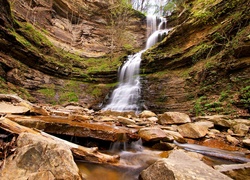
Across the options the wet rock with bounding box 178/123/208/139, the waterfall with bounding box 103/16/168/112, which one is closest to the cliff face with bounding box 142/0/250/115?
the waterfall with bounding box 103/16/168/112

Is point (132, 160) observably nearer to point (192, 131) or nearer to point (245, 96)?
point (192, 131)

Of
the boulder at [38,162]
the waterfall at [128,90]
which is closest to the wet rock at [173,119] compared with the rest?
the boulder at [38,162]

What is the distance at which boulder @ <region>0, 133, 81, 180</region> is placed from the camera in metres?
1.12

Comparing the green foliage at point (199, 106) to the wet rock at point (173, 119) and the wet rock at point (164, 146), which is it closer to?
the wet rock at point (173, 119)

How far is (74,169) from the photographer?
135 centimetres

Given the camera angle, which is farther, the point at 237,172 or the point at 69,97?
the point at 69,97

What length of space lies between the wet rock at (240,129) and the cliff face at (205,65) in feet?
5.48

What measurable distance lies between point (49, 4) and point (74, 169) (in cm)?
1998

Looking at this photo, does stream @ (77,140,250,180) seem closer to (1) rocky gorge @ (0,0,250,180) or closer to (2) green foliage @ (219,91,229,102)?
(1) rocky gorge @ (0,0,250,180)

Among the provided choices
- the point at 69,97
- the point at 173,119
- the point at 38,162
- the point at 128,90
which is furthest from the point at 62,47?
the point at 38,162

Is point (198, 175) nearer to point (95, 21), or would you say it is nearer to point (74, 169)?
point (74, 169)

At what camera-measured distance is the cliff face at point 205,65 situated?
623cm

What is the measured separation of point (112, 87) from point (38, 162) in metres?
11.8

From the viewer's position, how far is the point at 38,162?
1.22 meters
